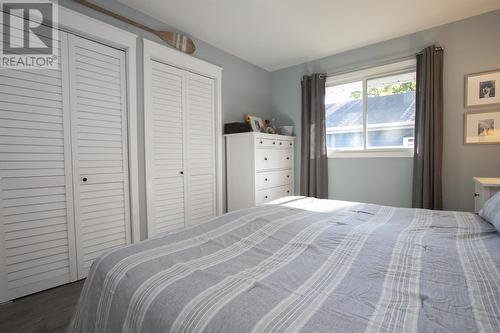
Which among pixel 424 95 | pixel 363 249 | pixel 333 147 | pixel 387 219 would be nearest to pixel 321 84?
pixel 333 147

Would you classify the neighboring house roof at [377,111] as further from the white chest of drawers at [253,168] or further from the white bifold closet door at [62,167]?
the white bifold closet door at [62,167]

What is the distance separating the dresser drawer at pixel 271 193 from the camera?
3.05 m

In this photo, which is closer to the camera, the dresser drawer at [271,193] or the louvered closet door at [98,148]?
the louvered closet door at [98,148]

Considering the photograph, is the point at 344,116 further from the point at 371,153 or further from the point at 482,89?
the point at 482,89

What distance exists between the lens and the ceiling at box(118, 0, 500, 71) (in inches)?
88.3

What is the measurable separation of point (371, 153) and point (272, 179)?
134cm

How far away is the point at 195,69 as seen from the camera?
2832mm

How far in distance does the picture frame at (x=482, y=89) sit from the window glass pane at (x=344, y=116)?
1087mm

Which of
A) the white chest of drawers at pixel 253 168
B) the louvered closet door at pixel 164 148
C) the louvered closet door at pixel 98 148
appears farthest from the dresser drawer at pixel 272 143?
the louvered closet door at pixel 98 148

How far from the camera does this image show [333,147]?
3.45 metres

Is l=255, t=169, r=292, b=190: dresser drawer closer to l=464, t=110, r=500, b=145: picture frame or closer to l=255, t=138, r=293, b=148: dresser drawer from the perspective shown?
l=255, t=138, r=293, b=148: dresser drawer

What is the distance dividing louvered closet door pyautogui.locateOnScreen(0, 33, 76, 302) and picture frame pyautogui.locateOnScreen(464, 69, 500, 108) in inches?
152

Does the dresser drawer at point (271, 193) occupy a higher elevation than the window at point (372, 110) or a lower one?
lower

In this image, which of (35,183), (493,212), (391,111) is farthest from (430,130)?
(35,183)
